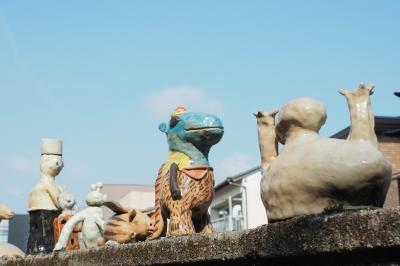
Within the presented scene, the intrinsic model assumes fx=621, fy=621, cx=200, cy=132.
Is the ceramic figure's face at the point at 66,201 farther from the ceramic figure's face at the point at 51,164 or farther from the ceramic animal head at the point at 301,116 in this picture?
the ceramic animal head at the point at 301,116

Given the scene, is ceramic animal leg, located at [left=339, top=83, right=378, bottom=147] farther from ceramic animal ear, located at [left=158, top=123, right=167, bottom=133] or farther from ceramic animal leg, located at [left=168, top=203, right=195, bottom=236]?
ceramic animal ear, located at [left=158, top=123, right=167, bottom=133]

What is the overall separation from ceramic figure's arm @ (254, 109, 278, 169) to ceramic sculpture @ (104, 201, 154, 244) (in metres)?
1.74

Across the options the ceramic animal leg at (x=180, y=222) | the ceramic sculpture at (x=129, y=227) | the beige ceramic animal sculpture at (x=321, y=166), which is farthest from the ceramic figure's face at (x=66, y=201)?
the beige ceramic animal sculpture at (x=321, y=166)

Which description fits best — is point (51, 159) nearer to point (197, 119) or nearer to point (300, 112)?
Result: point (197, 119)

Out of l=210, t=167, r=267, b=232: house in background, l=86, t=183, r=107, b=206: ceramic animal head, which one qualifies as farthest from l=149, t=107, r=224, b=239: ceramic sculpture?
l=210, t=167, r=267, b=232: house in background

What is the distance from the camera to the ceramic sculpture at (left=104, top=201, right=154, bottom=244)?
4.57m

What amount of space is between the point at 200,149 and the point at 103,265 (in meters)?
1.13

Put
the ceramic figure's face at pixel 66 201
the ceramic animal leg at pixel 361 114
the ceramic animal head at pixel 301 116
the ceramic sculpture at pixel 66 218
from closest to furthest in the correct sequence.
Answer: the ceramic animal leg at pixel 361 114
the ceramic animal head at pixel 301 116
the ceramic sculpture at pixel 66 218
the ceramic figure's face at pixel 66 201

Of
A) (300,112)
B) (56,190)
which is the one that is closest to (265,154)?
(300,112)

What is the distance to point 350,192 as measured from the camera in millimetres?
2322

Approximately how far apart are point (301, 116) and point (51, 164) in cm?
449

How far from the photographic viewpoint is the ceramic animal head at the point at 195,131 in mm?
4297

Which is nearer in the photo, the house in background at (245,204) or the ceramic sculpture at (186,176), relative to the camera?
the ceramic sculpture at (186,176)

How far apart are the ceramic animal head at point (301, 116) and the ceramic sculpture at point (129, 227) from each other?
6.77ft
